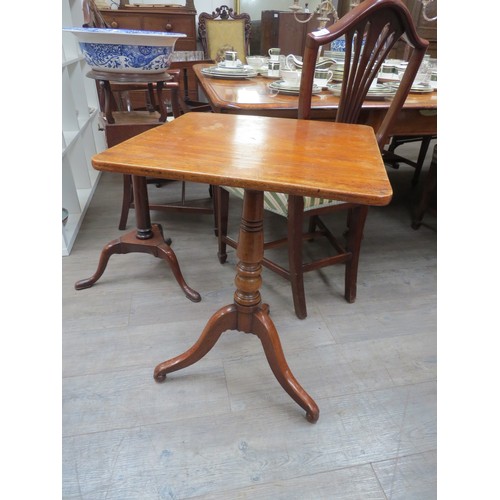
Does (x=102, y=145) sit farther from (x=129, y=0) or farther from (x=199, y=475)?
(x=199, y=475)

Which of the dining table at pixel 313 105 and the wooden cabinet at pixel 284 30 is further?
the wooden cabinet at pixel 284 30

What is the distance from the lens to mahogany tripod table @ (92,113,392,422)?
0.61m

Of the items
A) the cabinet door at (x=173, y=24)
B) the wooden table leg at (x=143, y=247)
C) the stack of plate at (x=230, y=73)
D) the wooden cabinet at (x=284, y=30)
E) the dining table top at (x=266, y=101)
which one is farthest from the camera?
the wooden cabinet at (x=284, y=30)

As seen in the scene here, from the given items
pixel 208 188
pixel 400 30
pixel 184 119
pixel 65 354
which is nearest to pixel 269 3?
pixel 208 188

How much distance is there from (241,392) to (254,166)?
0.77 metres

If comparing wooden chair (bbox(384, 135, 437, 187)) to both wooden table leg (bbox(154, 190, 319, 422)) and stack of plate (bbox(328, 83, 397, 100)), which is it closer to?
stack of plate (bbox(328, 83, 397, 100))

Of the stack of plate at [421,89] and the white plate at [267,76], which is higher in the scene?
the white plate at [267,76]

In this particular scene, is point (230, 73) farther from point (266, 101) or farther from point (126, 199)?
point (126, 199)

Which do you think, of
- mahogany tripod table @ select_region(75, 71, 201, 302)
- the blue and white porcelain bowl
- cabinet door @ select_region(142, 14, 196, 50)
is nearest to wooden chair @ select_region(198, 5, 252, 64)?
cabinet door @ select_region(142, 14, 196, 50)

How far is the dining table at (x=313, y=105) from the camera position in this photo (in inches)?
48.9

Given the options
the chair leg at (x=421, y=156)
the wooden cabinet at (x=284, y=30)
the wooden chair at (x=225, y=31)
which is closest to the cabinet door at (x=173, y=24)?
the wooden chair at (x=225, y=31)

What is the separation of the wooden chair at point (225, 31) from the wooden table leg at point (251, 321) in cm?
297

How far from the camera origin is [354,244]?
4.68ft

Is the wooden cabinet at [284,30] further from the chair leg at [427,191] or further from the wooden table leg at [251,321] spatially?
the wooden table leg at [251,321]
